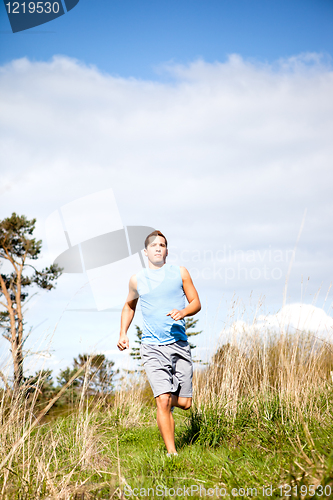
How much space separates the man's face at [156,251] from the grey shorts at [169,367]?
2.50ft

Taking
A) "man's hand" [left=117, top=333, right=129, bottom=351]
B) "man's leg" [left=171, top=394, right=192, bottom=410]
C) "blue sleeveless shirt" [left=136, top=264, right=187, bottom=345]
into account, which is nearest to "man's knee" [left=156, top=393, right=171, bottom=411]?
"man's leg" [left=171, top=394, right=192, bottom=410]

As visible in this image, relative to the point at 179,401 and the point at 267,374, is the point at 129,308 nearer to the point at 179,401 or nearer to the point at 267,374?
the point at 179,401

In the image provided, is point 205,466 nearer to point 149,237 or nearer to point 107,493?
point 107,493

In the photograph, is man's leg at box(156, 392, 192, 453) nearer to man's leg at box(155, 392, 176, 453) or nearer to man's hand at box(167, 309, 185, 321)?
man's leg at box(155, 392, 176, 453)

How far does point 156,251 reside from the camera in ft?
11.5

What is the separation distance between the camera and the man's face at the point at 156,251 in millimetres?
3516

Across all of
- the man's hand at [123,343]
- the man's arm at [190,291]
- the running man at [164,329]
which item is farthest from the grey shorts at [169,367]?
the man's arm at [190,291]

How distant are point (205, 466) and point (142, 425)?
2.57 meters

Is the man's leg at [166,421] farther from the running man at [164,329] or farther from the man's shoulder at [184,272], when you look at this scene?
the man's shoulder at [184,272]

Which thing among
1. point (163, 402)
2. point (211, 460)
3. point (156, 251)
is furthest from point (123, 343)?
point (211, 460)

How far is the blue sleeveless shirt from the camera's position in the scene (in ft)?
10.6

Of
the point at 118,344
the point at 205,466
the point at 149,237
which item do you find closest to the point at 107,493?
the point at 205,466

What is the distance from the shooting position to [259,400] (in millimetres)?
3434

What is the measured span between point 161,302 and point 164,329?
239mm
